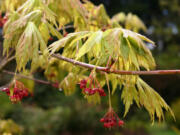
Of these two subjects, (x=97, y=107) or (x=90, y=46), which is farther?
(x=97, y=107)

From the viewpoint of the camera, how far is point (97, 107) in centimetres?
665

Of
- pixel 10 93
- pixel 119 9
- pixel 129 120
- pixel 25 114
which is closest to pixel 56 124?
pixel 25 114

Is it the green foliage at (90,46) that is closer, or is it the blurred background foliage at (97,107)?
the green foliage at (90,46)

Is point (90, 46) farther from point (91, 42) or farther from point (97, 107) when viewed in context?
point (97, 107)

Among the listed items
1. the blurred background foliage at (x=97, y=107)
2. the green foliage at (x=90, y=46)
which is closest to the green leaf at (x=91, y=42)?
the green foliage at (x=90, y=46)

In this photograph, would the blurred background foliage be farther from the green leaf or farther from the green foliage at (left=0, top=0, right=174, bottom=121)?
the green leaf

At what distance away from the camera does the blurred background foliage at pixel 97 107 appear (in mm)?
5328

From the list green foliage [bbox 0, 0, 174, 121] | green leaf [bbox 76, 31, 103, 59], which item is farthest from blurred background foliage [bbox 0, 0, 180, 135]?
green leaf [bbox 76, 31, 103, 59]

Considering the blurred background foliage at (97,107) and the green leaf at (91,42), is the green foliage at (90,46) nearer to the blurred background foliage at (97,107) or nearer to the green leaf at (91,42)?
the green leaf at (91,42)

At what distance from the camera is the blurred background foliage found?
5328 millimetres

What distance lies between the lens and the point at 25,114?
5730 millimetres

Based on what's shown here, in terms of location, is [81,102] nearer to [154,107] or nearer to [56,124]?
[56,124]

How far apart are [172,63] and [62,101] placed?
4162 millimetres

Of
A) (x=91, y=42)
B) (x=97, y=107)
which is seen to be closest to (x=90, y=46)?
(x=91, y=42)
